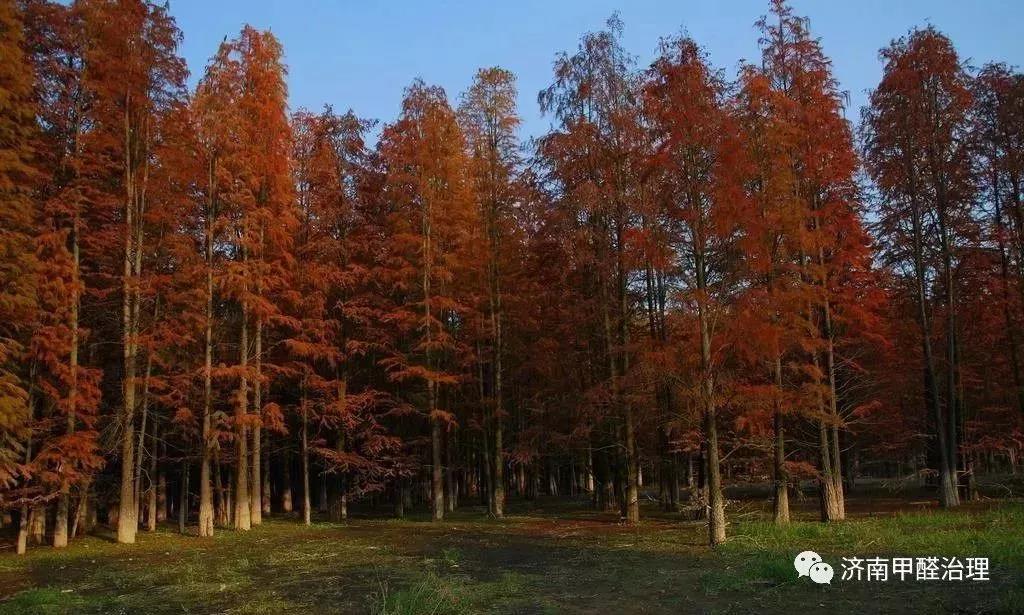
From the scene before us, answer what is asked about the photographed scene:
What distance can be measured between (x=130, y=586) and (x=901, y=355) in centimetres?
3274

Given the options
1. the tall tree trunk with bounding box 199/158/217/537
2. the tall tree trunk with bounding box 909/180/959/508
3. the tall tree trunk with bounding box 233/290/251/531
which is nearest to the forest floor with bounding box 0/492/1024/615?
the tall tree trunk with bounding box 909/180/959/508

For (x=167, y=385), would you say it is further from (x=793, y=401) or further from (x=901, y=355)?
(x=901, y=355)

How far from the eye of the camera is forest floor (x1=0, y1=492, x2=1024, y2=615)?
9781 mm

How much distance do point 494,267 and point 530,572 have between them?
17.8m

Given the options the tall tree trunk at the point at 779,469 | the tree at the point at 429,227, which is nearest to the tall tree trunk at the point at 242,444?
the tree at the point at 429,227

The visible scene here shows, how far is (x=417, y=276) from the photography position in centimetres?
2997

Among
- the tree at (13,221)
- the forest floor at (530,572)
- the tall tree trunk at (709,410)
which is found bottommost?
the forest floor at (530,572)

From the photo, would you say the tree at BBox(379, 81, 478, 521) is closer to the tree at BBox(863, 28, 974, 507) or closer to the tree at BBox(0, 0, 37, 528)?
the tree at BBox(0, 0, 37, 528)

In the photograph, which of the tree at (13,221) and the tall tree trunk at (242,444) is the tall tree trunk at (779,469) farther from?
the tree at (13,221)

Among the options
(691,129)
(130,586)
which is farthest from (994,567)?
(130,586)

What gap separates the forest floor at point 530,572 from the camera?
9781 millimetres

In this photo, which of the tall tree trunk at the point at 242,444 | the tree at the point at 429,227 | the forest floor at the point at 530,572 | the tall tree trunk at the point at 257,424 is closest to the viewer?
the forest floor at the point at 530,572

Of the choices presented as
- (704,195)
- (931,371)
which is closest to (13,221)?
(704,195)

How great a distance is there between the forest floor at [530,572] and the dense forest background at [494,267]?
2288mm
